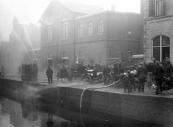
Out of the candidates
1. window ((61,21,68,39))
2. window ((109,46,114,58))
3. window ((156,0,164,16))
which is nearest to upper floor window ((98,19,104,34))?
window ((109,46,114,58))

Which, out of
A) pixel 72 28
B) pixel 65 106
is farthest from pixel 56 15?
pixel 65 106

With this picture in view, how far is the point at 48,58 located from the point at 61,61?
166 inches

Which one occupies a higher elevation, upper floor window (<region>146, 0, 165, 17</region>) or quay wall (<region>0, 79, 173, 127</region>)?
upper floor window (<region>146, 0, 165, 17</region>)

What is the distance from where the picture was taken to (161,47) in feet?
61.7

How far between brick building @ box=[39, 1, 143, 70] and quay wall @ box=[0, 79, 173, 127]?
364 inches

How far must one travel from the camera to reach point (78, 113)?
1559 centimetres

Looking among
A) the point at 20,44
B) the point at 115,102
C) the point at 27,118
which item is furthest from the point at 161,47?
the point at 20,44

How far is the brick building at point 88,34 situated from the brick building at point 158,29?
5921 millimetres

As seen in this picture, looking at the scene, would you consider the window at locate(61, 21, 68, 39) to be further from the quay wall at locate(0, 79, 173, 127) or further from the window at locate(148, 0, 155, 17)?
the window at locate(148, 0, 155, 17)

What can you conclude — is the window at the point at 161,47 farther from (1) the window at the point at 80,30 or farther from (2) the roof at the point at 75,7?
(2) the roof at the point at 75,7

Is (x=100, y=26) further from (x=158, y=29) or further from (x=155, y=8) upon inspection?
(x=158, y=29)

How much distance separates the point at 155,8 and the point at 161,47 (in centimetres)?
319

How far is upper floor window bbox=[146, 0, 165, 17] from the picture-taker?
18.8 metres

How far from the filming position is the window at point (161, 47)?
18516 millimetres
